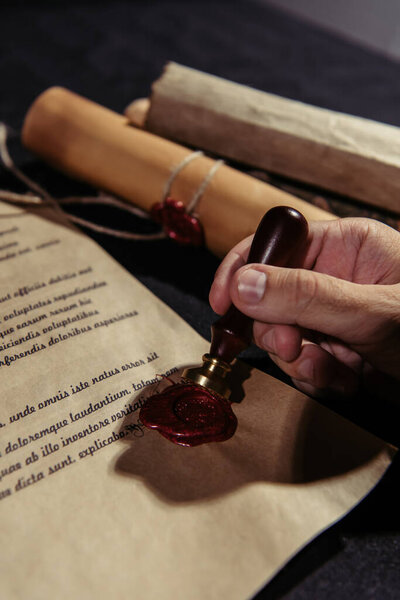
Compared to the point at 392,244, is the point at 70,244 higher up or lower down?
lower down

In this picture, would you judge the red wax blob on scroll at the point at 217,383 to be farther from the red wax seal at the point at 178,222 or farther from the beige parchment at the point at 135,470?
the red wax seal at the point at 178,222

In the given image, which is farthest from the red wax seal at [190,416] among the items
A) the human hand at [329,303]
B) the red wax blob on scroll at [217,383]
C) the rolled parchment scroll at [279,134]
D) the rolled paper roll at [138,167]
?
the rolled parchment scroll at [279,134]

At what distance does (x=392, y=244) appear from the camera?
2.02 ft

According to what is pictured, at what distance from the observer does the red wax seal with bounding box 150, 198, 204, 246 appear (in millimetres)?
758

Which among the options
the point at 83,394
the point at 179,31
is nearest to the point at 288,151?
the point at 83,394

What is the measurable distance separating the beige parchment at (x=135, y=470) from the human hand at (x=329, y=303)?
0.05 metres

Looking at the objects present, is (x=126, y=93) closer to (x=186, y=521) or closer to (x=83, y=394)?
(x=83, y=394)

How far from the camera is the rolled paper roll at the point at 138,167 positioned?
2.39ft

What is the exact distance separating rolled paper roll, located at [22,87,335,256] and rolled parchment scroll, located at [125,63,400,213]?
2.4 inches

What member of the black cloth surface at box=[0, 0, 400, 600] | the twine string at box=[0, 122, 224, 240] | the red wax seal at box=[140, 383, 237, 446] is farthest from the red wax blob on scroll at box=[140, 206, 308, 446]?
the twine string at box=[0, 122, 224, 240]

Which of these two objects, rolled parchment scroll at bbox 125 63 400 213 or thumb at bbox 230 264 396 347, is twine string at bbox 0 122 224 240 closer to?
rolled parchment scroll at bbox 125 63 400 213

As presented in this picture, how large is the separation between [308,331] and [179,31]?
1.45 m

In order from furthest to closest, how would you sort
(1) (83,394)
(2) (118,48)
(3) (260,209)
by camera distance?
(2) (118,48)
(3) (260,209)
(1) (83,394)

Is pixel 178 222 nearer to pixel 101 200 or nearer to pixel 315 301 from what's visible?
pixel 101 200
